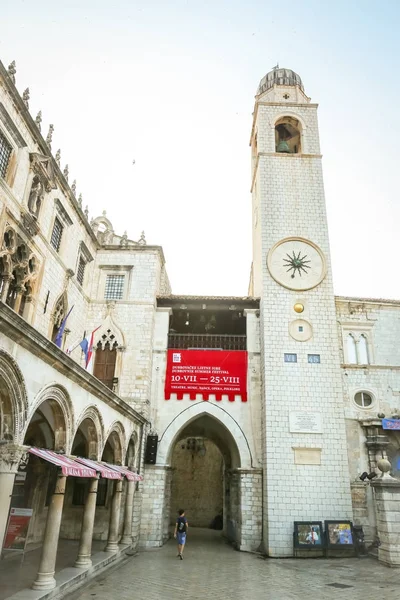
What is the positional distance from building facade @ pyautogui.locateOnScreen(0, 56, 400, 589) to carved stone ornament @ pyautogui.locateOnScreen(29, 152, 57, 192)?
0.16ft

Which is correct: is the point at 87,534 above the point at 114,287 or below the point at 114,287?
below

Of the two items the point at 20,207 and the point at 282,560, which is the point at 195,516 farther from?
the point at 20,207

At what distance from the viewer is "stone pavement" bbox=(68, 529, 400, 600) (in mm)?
9594

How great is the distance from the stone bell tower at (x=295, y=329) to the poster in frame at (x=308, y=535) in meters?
0.42

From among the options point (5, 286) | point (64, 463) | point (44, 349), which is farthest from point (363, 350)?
point (44, 349)

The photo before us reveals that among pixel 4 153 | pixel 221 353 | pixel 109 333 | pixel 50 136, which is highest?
pixel 50 136

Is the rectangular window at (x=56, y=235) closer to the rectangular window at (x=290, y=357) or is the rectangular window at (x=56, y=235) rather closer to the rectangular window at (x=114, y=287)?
the rectangular window at (x=114, y=287)

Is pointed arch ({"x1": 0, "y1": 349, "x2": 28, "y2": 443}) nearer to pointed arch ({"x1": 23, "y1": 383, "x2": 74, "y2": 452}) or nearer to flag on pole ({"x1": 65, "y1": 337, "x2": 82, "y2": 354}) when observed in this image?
pointed arch ({"x1": 23, "y1": 383, "x2": 74, "y2": 452})

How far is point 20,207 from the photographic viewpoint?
44.8 ft

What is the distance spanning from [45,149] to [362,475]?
17187 mm

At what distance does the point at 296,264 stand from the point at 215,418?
7.99 metres

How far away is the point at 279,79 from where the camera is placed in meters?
25.0

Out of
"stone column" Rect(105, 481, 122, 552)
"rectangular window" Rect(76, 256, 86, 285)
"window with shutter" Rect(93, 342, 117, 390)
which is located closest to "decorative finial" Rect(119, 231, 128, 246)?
"rectangular window" Rect(76, 256, 86, 285)

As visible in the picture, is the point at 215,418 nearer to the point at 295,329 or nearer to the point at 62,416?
the point at 295,329
